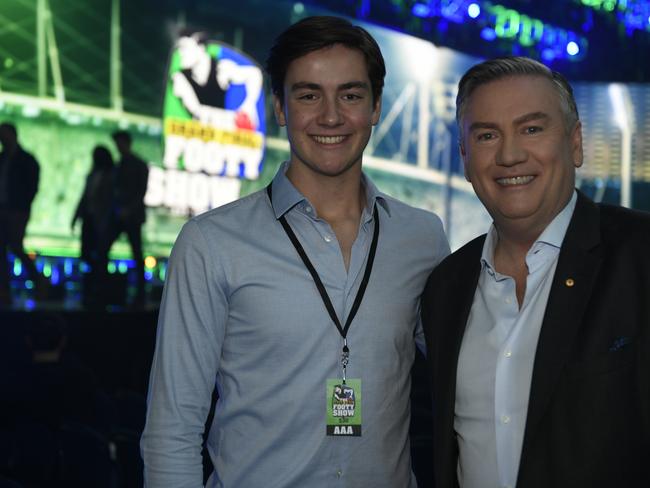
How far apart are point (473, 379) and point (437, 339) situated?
16cm

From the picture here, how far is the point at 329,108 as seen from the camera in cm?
210

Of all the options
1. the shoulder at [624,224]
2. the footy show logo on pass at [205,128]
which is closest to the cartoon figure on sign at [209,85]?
the footy show logo on pass at [205,128]

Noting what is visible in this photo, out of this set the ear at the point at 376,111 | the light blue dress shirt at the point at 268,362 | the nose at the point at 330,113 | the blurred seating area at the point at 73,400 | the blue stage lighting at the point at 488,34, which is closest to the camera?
the light blue dress shirt at the point at 268,362

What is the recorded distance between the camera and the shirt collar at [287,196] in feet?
6.95

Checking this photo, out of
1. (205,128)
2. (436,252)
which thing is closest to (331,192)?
(436,252)

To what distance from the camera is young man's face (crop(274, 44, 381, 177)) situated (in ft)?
6.90

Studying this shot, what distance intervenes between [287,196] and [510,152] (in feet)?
1.82

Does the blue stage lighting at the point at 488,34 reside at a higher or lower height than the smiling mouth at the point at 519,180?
higher

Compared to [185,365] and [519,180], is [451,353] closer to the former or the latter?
[519,180]

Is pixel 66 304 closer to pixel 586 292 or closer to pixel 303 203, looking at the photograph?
pixel 303 203

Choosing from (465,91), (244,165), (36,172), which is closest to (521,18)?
(244,165)

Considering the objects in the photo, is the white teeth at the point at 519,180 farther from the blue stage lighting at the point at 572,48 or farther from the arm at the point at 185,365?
the blue stage lighting at the point at 572,48

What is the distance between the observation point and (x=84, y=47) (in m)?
9.11

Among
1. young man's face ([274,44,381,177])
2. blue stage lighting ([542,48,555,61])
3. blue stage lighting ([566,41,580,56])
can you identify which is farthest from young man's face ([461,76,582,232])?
blue stage lighting ([566,41,580,56])
